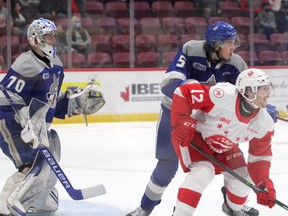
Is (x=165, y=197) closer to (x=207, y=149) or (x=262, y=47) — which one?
(x=207, y=149)

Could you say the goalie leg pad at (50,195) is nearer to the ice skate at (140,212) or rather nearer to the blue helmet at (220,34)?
the ice skate at (140,212)

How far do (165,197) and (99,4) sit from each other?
491 centimetres

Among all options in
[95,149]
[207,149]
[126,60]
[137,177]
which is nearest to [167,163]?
[207,149]

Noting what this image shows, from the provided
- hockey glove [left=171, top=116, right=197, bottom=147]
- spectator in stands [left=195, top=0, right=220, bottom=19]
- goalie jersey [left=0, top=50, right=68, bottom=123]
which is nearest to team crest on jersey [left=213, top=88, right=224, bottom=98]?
hockey glove [left=171, top=116, right=197, bottom=147]

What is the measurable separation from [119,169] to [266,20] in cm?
470

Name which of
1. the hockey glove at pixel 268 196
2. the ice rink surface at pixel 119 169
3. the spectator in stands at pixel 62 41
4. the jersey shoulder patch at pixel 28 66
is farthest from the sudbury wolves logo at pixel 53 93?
the spectator in stands at pixel 62 41

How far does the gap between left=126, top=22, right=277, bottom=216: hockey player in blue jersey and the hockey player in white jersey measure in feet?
0.96

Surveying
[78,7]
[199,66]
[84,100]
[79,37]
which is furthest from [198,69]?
[78,7]

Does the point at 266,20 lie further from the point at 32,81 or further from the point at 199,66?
the point at 32,81

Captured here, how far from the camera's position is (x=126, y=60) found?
328 inches

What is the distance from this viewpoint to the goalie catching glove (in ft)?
11.9

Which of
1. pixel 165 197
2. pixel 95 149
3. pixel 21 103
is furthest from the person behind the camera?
pixel 95 149

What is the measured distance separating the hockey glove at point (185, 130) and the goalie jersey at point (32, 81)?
79 cm

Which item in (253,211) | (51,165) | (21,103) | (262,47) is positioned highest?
(21,103)
